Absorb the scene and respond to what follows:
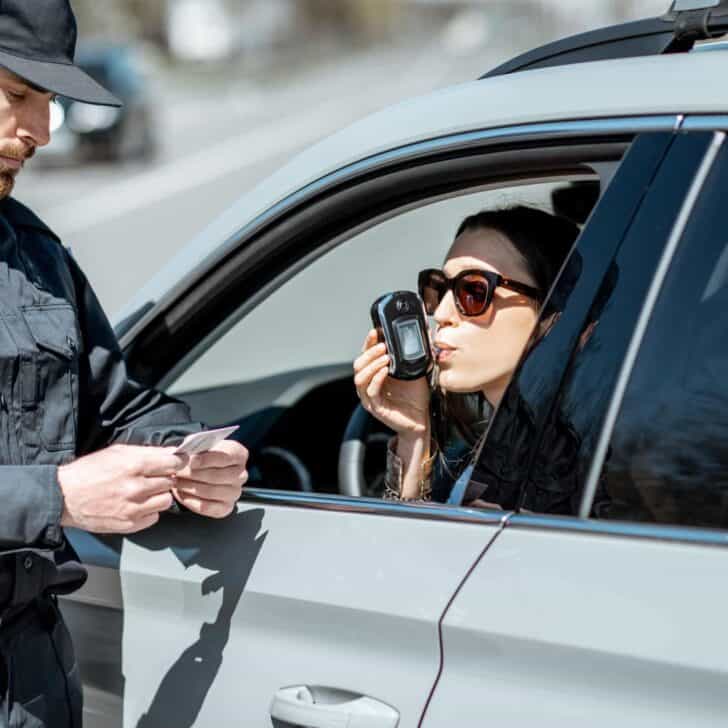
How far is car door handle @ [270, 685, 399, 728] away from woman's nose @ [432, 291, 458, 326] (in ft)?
2.43

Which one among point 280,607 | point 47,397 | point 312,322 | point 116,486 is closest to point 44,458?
point 47,397

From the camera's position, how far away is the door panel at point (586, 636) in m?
1.58

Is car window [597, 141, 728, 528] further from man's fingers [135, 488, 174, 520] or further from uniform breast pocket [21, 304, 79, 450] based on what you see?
uniform breast pocket [21, 304, 79, 450]

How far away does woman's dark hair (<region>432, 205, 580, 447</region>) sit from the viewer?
241 cm

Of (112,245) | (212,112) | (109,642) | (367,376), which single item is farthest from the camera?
(212,112)

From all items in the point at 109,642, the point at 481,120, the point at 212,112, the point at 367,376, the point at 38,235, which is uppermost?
the point at 212,112

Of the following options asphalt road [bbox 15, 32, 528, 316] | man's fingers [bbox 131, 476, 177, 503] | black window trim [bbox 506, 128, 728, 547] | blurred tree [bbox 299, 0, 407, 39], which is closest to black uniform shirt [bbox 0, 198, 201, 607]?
man's fingers [bbox 131, 476, 177, 503]

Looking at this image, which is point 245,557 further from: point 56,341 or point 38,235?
point 38,235

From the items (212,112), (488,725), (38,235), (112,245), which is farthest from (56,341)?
(212,112)

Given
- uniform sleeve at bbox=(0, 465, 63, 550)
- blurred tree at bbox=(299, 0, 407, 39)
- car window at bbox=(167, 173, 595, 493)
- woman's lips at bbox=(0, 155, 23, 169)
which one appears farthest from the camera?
blurred tree at bbox=(299, 0, 407, 39)

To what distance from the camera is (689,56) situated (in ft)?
6.26

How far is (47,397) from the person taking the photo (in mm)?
2135

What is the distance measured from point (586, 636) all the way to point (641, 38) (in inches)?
40.3

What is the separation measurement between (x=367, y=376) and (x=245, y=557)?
473 millimetres
